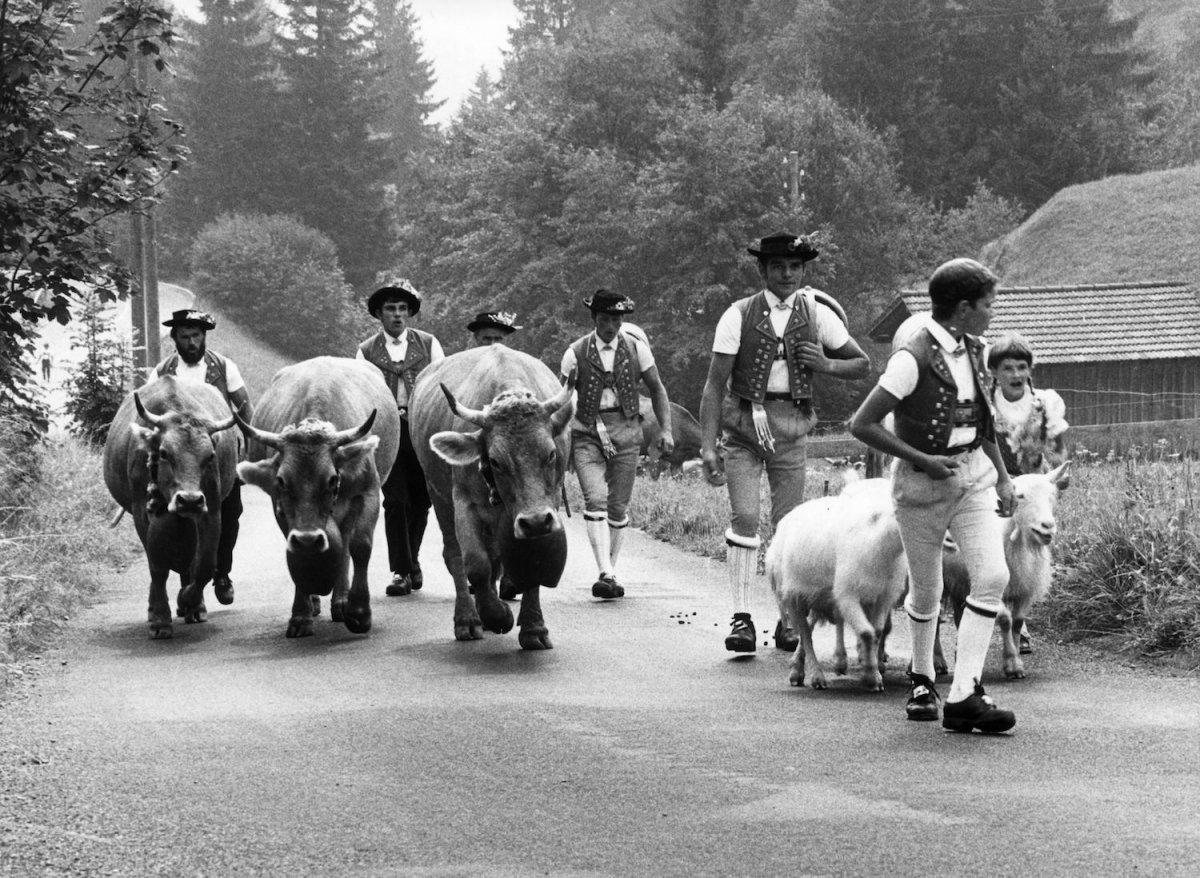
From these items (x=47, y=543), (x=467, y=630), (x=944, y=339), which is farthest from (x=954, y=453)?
(x=47, y=543)

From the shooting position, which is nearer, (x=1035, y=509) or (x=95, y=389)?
(x=1035, y=509)

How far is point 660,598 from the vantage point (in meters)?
13.2

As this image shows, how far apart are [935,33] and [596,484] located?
5623 centimetres

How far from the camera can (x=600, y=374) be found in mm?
13750

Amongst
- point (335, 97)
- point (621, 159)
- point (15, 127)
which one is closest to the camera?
point (15, 127)

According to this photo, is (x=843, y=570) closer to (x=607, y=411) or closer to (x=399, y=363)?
(x=607, y=411)

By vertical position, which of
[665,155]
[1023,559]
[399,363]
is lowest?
[1023,559]

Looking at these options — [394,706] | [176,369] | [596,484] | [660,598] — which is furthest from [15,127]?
[394,706]

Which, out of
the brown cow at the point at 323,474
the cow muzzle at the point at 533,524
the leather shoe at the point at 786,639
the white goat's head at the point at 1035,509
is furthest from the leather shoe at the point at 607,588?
the white goat's head at the point at 1035,509

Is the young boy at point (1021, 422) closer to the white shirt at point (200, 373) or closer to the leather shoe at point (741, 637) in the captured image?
the leather shoe at point (741, 637)

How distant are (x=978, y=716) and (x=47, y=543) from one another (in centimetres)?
976

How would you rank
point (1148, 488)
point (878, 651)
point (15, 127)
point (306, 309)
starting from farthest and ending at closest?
point (306, 309)
point (15, 127)
point (1148, 488)
point (878, 651)

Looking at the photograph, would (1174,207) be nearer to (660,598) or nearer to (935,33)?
Answer: (935,33)

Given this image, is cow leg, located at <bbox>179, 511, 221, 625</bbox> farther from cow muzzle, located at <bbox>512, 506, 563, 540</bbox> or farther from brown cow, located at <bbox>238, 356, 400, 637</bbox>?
cow muzzle, located at <bbox>512, 506, 563, 540</bbox>
